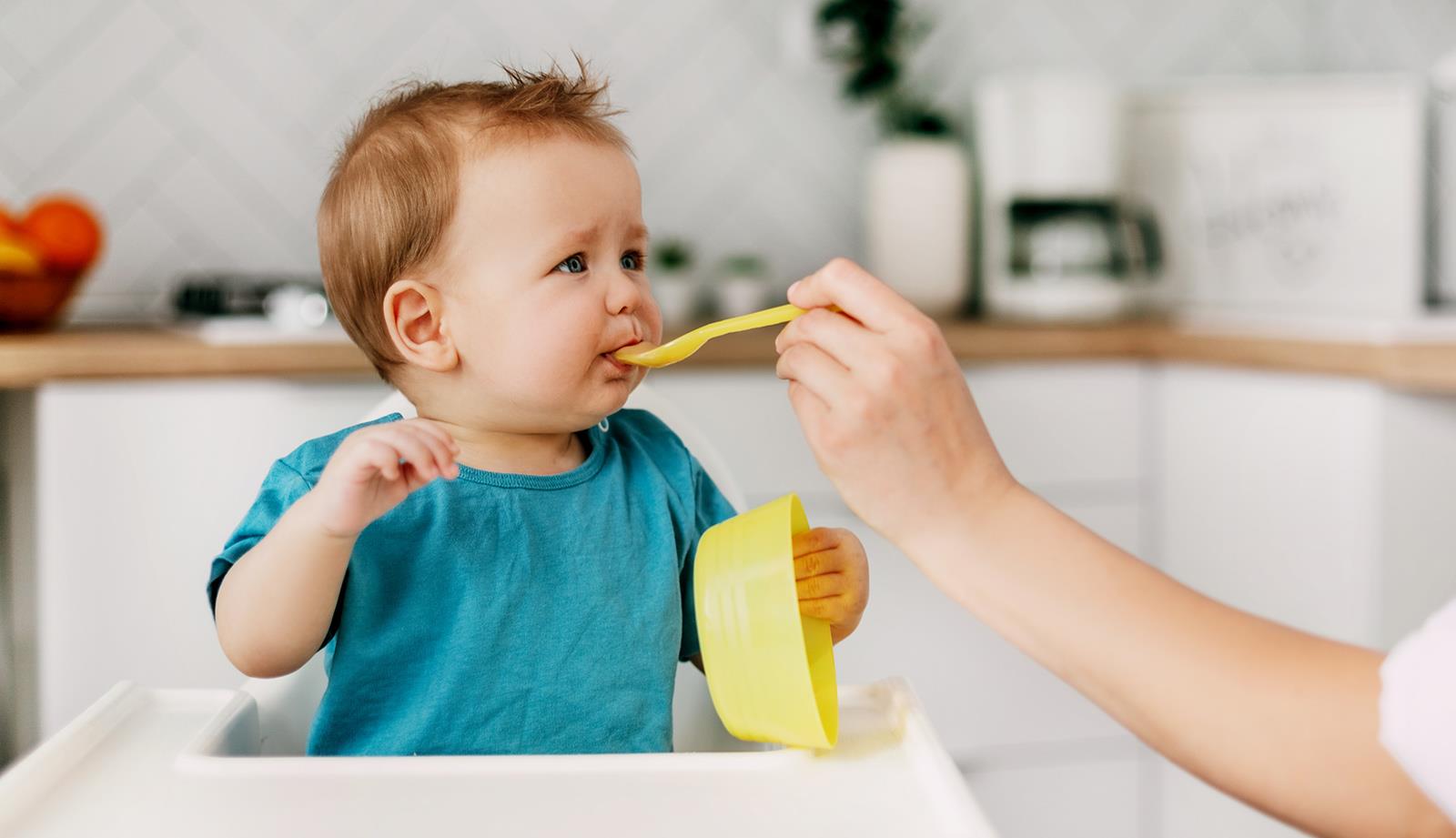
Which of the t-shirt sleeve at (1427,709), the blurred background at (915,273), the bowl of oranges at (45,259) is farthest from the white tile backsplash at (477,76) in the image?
the t-shirt sleeve at (1427,709)

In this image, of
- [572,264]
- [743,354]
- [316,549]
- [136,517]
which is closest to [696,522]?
[572,264]

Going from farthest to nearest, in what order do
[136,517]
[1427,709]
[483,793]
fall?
[136,517], [483,793], [1427,709]

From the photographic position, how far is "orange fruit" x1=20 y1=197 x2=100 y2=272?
1.71 m

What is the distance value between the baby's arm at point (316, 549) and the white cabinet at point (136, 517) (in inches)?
32.7

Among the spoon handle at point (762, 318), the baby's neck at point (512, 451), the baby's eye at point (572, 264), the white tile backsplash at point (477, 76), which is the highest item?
the white tile backsplash at point (477, 76)

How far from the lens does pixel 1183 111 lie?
7.22 ft

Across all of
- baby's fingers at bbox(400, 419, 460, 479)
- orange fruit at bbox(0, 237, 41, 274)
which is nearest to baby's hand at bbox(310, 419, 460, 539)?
baby's fingers at bbox(400, 419, 460, 479)

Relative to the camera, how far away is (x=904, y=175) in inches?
84.2

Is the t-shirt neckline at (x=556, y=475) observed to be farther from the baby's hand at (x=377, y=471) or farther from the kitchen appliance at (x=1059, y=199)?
the kitchen appliance at (x=1059, y=199)

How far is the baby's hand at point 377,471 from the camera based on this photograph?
706 mm

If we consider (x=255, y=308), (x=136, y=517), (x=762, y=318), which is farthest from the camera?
(x=255, y=308)

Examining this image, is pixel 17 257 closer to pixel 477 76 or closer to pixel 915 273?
pixel 477 76

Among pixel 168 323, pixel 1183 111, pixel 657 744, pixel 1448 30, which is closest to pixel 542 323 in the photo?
pixel 657 744

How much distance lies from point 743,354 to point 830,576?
2.94 ft
